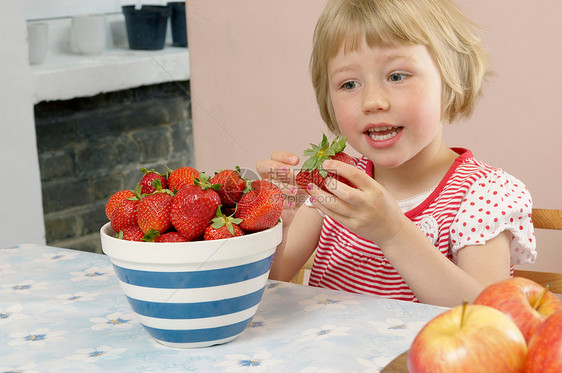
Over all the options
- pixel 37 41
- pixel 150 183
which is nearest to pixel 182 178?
pixel 150 183

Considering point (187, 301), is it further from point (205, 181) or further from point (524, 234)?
point (524, 234)

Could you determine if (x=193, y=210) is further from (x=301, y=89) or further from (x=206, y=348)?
(x=301, y=89)

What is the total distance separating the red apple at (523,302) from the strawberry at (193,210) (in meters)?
0.31

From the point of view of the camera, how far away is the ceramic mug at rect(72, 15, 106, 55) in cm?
272

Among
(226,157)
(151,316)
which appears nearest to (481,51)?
(151,316)

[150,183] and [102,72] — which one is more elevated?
[102,72]

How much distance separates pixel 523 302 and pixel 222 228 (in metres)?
0.33

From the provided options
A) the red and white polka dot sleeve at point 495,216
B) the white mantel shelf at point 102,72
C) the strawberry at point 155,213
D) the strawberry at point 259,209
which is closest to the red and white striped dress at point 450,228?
the red and white polka dot sleeve at point 495,216

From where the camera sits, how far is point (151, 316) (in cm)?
74

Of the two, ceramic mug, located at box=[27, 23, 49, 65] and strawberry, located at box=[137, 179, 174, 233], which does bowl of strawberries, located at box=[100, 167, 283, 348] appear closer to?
strawberry, located at box=[137, 179, 174, 233]

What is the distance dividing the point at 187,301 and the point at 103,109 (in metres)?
2.15

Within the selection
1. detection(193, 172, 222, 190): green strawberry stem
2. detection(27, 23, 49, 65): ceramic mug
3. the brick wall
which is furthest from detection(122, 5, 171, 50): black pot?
detection(193, 172, 222, 190): green strawberry stem

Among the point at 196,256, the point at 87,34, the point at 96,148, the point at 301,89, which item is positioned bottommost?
the point at 96,148

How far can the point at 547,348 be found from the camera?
45 centimetres
